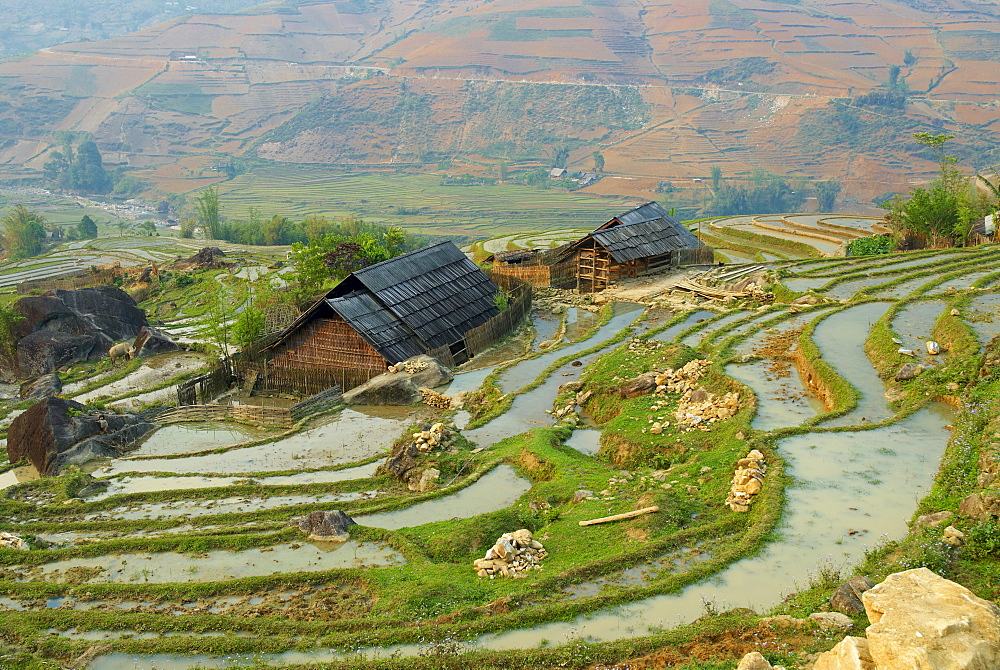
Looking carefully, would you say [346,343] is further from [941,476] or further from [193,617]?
[941,476]

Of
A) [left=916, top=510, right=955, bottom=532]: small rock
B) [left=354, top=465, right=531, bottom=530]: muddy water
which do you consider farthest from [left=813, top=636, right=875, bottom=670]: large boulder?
[left=354, top=465, right=531, bottom=530]: muddy water

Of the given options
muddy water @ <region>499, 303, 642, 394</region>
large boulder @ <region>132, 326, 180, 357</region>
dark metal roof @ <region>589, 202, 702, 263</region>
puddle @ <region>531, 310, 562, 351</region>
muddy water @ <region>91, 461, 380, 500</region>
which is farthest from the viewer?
dark metal roof @ <region>589, 202, 702, 263</region>

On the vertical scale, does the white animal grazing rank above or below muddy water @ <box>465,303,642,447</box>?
below

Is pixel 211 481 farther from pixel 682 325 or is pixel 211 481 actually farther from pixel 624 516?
pixel 682 325

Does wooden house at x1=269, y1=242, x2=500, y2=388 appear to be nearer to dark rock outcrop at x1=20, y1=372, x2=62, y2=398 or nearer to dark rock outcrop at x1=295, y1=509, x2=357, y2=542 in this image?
dark rock outcrop at x1=20, y1=372, x2=62, y2=398

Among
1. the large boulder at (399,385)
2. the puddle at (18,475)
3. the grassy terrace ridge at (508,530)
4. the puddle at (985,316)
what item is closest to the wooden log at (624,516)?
the grassy terrace ridge at (508,530)

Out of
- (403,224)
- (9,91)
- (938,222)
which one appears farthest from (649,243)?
(9,91)

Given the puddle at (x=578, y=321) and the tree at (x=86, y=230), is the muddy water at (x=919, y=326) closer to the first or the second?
the puddle at (x=578, y=321)
